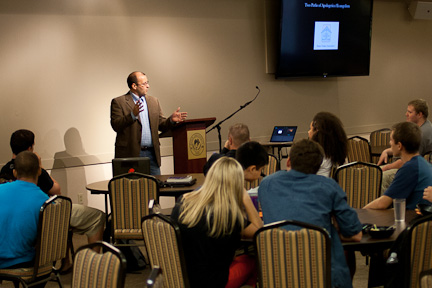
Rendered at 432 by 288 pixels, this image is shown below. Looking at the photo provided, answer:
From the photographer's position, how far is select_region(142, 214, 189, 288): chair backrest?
123 inches

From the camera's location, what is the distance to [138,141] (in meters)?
6.73

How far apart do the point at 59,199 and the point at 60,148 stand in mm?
3261

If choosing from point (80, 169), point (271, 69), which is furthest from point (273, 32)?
point (80, 169)

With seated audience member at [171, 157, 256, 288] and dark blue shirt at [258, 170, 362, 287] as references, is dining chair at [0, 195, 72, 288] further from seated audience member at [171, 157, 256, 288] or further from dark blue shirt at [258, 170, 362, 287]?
dark blue shirt at [258, 170, 362, 287]

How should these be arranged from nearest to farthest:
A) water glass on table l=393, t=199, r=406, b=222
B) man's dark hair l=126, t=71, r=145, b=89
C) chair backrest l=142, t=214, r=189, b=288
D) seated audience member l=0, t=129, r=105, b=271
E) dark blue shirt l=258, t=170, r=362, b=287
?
dark blue shirt l=258, t=170, r=362, b=287, chair backrest l=142, t=214, r=189, b=288, water glass on table l=393, t=199, r=406, b=222, seated audience member l=0, t=129, r=105, b=271, man's dark hair l=126, t=71, r=145, b=89

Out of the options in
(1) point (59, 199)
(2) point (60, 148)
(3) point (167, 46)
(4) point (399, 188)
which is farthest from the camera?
(3) point (167, 46)

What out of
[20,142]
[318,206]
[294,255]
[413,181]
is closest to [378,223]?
[413,181]

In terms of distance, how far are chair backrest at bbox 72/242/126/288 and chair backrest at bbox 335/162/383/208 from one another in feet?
9.16

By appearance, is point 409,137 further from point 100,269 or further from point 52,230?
point 52,230

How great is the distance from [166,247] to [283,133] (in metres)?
5.40

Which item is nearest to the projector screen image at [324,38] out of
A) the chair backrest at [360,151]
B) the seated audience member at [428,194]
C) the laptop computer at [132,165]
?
the chair backrest at [360,151]

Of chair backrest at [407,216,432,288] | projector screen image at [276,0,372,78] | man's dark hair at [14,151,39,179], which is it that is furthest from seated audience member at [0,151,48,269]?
projector screen image at [276,0,372,78]

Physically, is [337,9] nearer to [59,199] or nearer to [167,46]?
[167,46]

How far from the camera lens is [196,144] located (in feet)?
21.1
